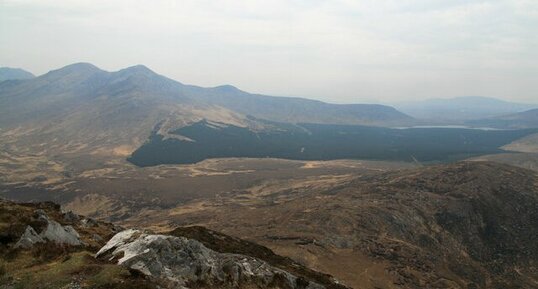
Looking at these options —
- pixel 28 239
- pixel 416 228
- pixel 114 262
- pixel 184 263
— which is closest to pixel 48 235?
pixel 28 239

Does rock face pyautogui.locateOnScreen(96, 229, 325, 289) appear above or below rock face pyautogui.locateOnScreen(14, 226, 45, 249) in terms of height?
below

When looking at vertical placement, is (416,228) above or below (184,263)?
below

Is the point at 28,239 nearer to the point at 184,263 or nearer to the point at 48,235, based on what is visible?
the point at 48,235

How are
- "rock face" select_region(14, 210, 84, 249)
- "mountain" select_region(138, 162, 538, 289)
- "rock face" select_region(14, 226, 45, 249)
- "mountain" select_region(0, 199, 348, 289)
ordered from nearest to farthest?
"mountain" select_region(0, 199, 348, 289), "rock face" select_region(14, 226, 45, 249), "rock face" select_region(14, 210, 84, 249), "mountain" select_region(138, 162, 538, 289)

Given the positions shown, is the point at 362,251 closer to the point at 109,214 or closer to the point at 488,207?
the point at 488,207

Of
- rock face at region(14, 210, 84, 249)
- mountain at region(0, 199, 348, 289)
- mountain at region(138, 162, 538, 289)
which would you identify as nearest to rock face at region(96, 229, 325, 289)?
mountain at region(0, 199, 348, 289)

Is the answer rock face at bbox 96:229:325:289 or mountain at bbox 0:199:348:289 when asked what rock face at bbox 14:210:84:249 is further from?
rock face at bbox 96:229:325:289

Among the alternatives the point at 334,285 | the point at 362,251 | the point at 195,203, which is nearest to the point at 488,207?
the point at 362,251

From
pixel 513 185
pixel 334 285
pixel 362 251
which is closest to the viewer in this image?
pixel 334 285
